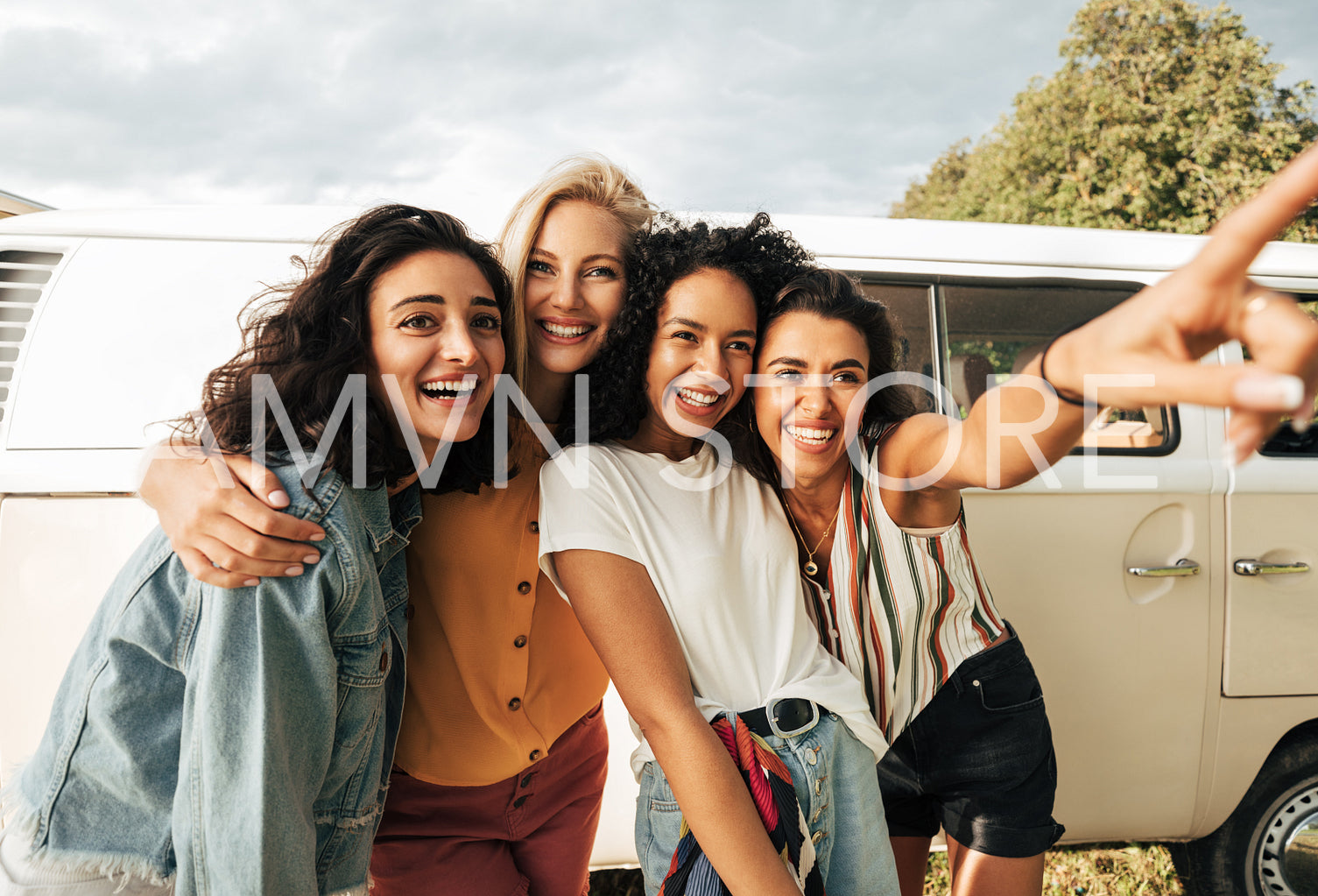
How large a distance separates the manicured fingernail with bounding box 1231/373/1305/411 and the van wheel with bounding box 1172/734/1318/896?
2.53 metres

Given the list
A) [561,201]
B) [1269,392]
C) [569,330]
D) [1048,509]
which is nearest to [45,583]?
[569,330]

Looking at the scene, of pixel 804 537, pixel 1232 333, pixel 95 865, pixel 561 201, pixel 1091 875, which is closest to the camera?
pixel 1232 333

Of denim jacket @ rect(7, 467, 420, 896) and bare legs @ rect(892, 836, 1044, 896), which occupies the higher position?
denim jacket @ rect(7, 467, 420, 896)

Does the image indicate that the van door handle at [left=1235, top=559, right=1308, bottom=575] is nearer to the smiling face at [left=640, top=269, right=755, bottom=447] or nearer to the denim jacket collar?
the smiling face at [left=640, top=269, right=755, bottom=447]

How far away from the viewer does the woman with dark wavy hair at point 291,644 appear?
117cm

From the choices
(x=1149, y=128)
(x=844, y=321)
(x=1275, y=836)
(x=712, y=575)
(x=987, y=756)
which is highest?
(x=1149, y=128)

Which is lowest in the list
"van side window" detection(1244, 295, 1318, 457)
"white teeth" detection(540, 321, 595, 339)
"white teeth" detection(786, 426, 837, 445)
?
"van side window" detection(1244, 295, 1318, 457)

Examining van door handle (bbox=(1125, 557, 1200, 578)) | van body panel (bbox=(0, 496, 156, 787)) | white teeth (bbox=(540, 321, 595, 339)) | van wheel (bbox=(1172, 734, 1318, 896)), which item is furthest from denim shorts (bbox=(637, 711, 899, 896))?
van wheel (bbox=(1172, 734, 1318, 896))

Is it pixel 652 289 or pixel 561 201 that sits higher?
pixel 561 201

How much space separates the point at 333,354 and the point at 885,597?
119 centimetres

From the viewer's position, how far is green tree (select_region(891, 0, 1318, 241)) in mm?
14227

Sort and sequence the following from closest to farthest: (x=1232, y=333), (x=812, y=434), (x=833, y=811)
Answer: (x=1232, y=333) → (x=833, y=811) → (x=812, y=434)

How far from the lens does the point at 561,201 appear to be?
6.14 ft

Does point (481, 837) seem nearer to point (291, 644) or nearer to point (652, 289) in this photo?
point (291, 644)
